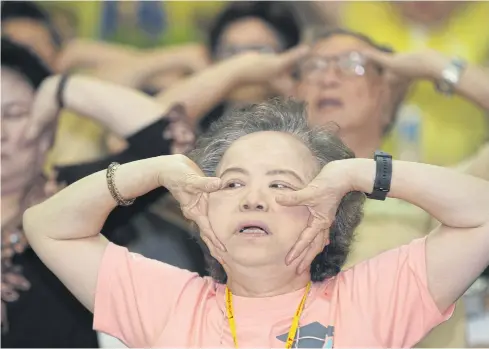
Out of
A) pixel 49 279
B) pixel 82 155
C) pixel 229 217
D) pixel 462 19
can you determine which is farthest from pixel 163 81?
pixel 229 217

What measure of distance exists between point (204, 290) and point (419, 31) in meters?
1.08

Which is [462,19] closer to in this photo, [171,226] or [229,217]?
[171,226]

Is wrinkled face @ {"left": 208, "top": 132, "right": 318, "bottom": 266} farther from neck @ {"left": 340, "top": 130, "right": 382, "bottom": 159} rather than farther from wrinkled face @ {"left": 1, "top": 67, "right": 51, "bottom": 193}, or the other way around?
wrinkled face @ {"left": 1, "top": 67, "right": 51, "bottom": 193}

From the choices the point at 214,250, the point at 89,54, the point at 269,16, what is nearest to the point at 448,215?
the point at 214,250

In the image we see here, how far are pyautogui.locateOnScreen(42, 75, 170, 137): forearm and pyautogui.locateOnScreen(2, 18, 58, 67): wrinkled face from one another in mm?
246

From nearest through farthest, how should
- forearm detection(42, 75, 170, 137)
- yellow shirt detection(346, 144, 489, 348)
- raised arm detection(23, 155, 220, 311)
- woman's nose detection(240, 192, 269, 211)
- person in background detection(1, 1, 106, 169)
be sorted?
1. woman's nose detection(240, 192, 269, 211)
2. raised arm detection(23, 155, 220, 311)
3. yellow shirt detection(346, 144, 489, 348)
4. forearm detection(42, 75, 170, 137)
5. person in background detection(1, 1, 106, 169)

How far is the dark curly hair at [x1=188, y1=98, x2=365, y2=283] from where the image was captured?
1235 mm

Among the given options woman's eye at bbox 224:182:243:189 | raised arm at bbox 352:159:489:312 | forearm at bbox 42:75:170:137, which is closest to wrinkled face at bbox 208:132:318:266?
woman's eye at bbox 224:182:243:189

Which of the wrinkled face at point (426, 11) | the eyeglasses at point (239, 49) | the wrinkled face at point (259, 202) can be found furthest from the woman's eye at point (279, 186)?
the wrinkled face at point (426, 11)

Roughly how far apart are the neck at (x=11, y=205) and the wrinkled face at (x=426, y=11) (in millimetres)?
1143

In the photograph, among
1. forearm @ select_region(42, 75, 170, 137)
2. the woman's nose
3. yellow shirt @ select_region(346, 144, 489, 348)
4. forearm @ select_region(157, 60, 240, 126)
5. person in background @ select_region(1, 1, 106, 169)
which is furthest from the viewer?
person in background @ select_region(1, 1, 106, 169)

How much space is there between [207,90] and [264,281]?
0.83 metres

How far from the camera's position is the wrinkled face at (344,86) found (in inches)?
71.7

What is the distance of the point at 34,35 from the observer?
2.05 metres
